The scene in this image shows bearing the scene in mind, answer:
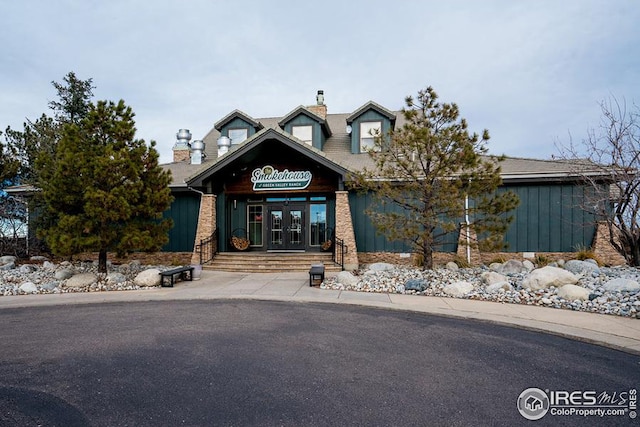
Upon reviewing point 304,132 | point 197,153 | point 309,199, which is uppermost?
point 304,132

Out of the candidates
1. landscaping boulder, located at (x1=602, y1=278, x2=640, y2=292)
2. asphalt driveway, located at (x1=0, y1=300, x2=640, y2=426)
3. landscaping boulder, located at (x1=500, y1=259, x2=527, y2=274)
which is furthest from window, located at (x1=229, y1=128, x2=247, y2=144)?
landscaping boulder, located at (x1=602, y1=278, x2=640, y2=292)

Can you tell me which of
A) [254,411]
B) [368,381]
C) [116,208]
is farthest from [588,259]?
[116,208]

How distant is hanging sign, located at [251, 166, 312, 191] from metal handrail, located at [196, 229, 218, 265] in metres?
2.88

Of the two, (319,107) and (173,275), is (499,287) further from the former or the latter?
(319,107)

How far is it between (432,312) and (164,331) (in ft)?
16.9

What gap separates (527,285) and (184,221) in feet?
44.7

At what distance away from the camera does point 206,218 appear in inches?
573

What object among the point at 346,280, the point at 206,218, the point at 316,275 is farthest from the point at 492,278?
the point at 206,218

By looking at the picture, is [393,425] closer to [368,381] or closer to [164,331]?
[368,381]

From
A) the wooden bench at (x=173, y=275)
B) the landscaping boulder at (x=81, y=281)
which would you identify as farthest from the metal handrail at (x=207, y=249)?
the landscaping boulder at (x=81, y=281)

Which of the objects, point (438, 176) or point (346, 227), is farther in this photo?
point (346, 227)

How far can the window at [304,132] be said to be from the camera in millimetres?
17688

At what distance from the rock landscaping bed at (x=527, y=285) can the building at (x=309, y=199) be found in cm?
261

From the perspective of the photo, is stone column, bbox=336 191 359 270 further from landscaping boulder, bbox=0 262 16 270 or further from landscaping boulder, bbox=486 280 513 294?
landscaping boulder, bbox=0 262 16 270
